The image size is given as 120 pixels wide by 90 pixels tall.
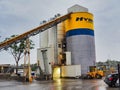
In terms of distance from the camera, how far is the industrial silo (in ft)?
185

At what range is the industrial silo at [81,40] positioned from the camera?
56.3m

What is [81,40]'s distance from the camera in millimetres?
56438

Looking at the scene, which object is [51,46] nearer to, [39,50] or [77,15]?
[39,50]

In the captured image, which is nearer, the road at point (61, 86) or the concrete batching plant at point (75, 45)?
the road at point (61, 86)

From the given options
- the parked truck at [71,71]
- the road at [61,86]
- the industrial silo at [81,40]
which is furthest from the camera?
the industrial silo at [81,40]

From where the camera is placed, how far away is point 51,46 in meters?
58.4

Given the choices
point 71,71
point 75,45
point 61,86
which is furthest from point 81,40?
point 61,86

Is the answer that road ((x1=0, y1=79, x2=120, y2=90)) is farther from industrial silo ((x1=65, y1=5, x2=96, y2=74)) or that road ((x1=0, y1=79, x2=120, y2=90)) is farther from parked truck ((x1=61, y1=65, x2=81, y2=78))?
industrial silo ((x1=65, y1=5, x2=96, y2=74))

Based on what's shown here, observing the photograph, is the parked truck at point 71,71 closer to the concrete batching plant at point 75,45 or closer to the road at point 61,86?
the concrete batching plant at point 75,45

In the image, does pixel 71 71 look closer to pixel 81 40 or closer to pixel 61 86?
pixel 81 40

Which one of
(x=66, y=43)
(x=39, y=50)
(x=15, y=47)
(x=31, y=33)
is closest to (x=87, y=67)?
(x=66, y=43)

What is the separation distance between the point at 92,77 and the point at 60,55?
10.8 m

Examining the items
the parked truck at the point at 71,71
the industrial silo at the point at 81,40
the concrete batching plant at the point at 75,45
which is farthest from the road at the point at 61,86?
the industrial silo at the point at 81,40

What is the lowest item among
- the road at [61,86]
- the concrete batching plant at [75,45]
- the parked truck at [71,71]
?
the road at [61,86]
